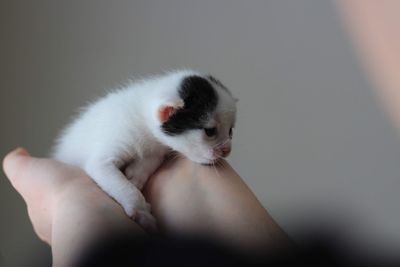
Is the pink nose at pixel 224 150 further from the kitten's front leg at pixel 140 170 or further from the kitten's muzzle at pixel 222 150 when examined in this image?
the kitten's front leg at pixel 140 170

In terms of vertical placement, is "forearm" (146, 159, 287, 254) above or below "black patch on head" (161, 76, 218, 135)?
below

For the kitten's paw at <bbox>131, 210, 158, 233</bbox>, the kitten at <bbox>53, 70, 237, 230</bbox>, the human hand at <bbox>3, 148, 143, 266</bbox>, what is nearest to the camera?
the human hand at <bbox>3, 148, 143, 266</bbox>

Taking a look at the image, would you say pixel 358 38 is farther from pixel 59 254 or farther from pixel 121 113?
pixel 59 254

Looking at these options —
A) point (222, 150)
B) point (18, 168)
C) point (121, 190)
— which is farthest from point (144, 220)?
point (18, 168)

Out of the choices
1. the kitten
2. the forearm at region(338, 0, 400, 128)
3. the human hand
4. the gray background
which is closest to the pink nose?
the kitten

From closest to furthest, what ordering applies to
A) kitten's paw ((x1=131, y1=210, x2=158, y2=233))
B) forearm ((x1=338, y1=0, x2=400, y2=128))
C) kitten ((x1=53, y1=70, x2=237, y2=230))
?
kitten's paw ((x1=131, y1=210, x2=158, y2=233)) → kitten ((x1=53, y1=70, x2=237, y2=230)) → forearm ((x1=338, y1=0, x2=400, y2=128))

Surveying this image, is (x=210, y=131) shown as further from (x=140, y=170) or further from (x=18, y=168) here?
(x=18, y=168)

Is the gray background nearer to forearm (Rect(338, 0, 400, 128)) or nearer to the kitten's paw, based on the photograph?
forearm (Rect(338, 0, 400, 128))
